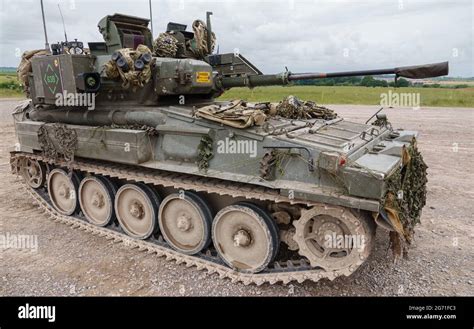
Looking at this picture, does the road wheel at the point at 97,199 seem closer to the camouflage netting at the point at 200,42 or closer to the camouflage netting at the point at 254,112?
the camouflage netting at the point at 254,112

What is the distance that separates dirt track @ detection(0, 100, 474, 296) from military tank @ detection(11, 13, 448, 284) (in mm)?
316

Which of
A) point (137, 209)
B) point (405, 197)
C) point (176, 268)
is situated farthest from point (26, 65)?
point (405, 197)

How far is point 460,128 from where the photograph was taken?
2070 centimetres

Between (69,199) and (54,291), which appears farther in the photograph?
(69,199)

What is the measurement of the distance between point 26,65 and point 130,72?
3690 mm

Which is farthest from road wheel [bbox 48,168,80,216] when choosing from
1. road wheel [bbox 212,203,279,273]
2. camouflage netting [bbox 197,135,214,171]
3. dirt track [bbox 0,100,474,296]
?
road wheel [bbox 212,203,279,273]

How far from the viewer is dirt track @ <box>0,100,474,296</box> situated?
243 inches

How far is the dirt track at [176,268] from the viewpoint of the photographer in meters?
6.16

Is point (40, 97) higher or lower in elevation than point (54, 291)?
higher

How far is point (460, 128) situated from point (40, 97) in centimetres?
2015

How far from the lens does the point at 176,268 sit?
688 cm

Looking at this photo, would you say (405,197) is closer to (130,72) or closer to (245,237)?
(245,237)
